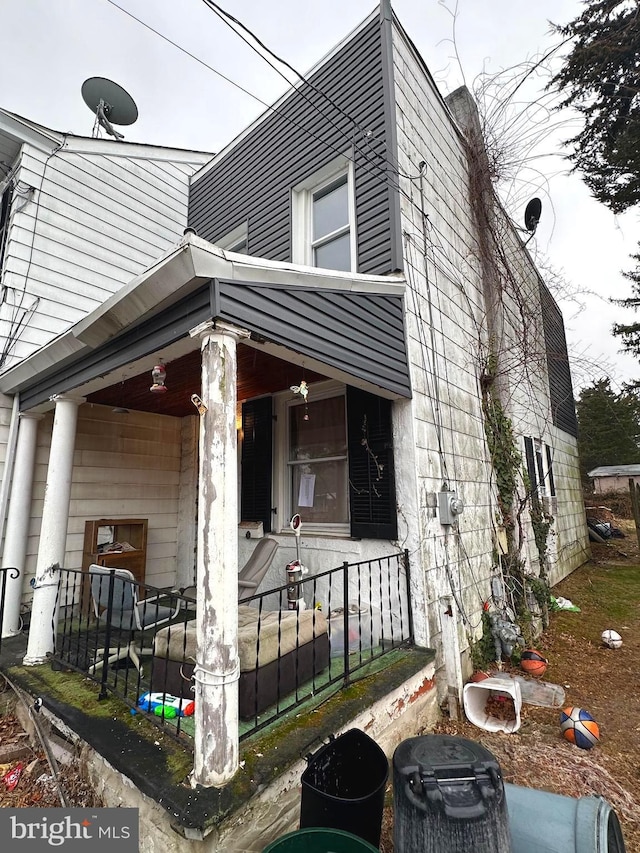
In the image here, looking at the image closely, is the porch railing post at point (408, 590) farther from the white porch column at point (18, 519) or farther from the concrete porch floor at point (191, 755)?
the white porch column at point (18, 519)

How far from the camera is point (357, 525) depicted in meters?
3.91

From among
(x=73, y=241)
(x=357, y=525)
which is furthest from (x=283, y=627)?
(x=73, y=241)

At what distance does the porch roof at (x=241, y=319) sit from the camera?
238cm

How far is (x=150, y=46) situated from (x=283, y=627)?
4.55 m

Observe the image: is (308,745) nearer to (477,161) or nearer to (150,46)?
(150,46)

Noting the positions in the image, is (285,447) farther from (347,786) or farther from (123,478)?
(347,786)

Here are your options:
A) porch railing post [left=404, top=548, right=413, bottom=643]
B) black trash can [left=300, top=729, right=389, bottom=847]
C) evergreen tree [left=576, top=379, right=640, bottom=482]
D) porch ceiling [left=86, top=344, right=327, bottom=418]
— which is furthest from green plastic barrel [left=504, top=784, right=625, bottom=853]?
evergreen tree [left=576, top=379, right=640, bottom=482]

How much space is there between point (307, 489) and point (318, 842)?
3139 millimetres

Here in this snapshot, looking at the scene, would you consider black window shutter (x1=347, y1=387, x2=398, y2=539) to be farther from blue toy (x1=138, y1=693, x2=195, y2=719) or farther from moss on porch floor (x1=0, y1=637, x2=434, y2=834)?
blue toy (x1=138, y1=693, x2=195, y2=719)

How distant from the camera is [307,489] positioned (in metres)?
4.65

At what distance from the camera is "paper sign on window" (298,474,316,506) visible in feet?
15.1

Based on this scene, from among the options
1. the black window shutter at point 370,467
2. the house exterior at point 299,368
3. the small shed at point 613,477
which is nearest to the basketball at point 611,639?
the house exterior at point 299,368

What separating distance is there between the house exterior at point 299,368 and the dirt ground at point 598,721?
0.62 meters

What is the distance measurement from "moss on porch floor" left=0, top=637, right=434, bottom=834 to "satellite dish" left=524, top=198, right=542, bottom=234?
7.30m
